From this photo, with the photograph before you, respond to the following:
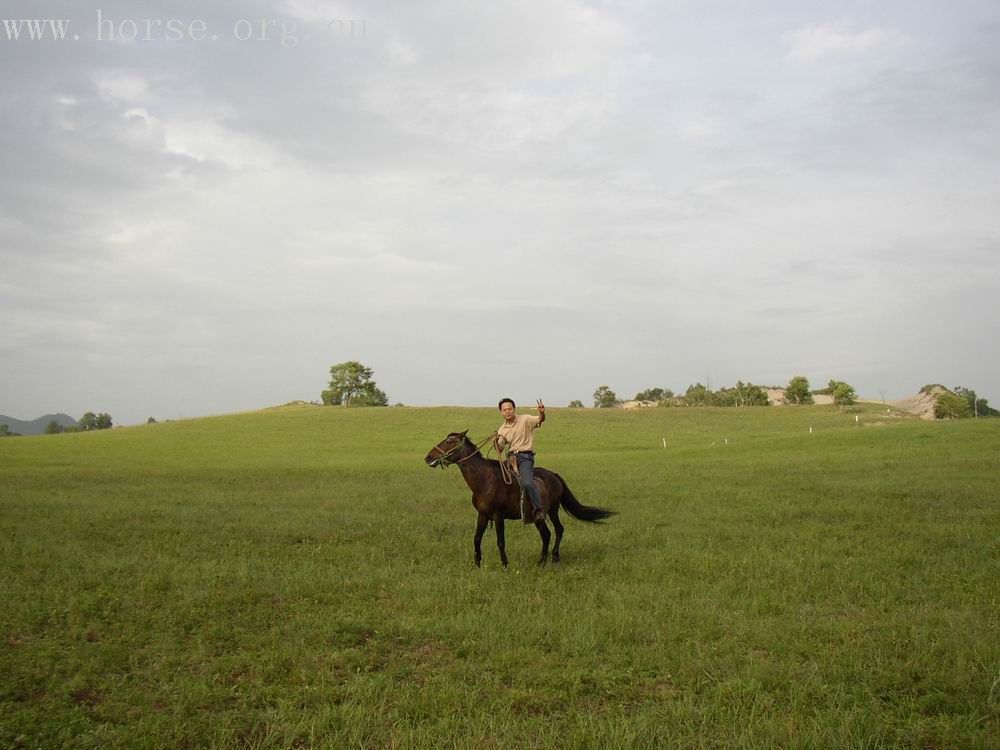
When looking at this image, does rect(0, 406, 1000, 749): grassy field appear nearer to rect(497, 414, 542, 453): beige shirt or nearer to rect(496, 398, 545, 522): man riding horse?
rect(496, 398, 545, 522): man riding horse

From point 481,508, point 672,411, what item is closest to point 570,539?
point 481,508

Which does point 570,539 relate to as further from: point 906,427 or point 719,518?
point 906,427

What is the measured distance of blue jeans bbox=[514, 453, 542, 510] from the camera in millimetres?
13078

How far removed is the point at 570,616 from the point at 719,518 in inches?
399

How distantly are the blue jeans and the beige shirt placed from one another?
151 mm

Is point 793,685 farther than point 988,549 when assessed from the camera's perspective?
No

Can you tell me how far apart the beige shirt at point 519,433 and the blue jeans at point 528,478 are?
0.49 feet

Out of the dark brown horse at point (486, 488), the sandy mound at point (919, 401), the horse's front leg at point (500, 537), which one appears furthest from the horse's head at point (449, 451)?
the sandy mound at point (919, 401)

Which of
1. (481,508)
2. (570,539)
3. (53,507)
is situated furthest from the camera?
(53,507)

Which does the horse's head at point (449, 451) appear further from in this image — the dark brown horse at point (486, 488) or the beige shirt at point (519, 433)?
the beige shirt at point (519, 433)

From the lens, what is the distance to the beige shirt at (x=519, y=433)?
519 inches

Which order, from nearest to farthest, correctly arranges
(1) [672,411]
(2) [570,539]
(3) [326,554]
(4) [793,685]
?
1. (4) [793,685]
2. (3) [326,554]
3. (2) [570,539]
4. (1) [672,411]

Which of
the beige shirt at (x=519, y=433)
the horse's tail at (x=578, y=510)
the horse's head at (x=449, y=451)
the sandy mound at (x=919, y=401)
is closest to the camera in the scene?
the horse's head at (x=449, y=451)

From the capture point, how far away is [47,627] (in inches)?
362
